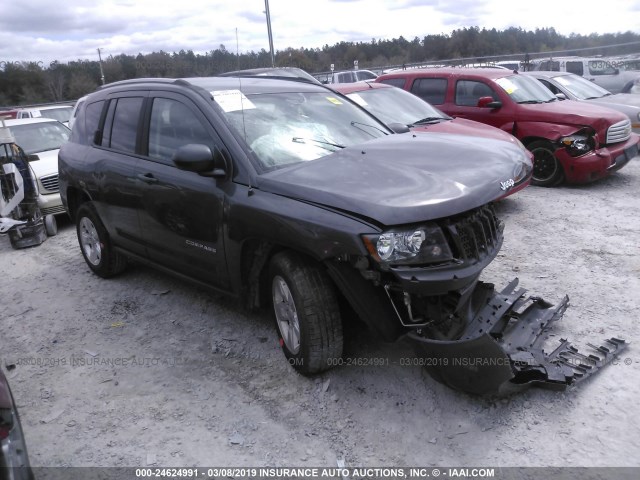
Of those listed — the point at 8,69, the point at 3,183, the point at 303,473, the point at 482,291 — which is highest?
the point at 8,69

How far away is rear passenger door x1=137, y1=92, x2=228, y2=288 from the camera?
12.6 ft

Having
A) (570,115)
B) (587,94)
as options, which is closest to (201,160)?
(570,115)

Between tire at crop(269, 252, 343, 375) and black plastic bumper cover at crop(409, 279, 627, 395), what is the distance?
540 millimetres

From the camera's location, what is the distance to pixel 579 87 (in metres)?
10.8

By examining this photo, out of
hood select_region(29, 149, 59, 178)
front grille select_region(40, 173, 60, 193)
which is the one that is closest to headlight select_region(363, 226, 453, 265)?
front grille select_region(40, 173, 60, 193)

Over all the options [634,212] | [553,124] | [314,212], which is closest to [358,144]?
[314,212]

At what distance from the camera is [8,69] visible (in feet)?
101

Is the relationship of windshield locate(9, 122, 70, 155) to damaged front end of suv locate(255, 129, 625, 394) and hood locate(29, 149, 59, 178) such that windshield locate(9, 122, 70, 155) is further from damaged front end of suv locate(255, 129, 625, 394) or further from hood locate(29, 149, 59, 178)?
damaged front end of suv locate(255, 129, 625, 394)

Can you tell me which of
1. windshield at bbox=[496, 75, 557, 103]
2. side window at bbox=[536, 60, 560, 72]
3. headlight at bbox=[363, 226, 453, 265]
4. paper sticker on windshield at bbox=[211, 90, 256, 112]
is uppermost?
side window at bbox=[536, 60, 560, 72]

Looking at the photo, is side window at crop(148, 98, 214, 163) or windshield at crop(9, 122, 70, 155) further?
windshield at crop(9, 122, 70, 155)

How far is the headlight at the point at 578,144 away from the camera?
7.92 m

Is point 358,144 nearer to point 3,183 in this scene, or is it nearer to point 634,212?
point 634,212

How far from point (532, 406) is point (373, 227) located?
1396 millimetres

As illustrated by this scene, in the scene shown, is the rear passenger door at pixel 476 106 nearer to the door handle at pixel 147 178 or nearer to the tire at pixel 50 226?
the door handle at pixel 147 178
